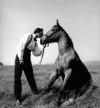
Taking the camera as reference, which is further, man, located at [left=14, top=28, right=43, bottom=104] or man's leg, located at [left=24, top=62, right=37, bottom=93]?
man's leg, located at [left=24, top=62, right=37, bottom=93]

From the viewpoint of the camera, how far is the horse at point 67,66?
991 centimetres

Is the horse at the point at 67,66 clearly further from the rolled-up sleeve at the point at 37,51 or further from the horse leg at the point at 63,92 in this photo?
→ the rolled-up sleeve at the point at 37,51

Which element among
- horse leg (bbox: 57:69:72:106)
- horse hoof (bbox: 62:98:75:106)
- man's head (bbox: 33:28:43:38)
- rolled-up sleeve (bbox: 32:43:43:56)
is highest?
man's head (bbox: 33:28:43:38)

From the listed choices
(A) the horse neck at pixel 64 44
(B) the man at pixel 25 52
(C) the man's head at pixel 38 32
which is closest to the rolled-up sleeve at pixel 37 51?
(B) the man at pixel 25 52

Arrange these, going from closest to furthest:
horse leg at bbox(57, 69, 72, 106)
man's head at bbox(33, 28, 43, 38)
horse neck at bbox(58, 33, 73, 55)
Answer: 1. horse leg at bbox(57, 69, 72, 106)
2. horse neck at bbox(58, 33, 73, 55)
3. man's head at bbox(33, 28, 43, 38)

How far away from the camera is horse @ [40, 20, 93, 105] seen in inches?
390

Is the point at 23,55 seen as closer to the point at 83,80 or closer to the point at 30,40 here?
the point at 30,40

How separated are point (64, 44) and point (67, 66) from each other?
0.76 metres

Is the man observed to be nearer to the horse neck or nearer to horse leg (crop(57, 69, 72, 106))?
the horse neck

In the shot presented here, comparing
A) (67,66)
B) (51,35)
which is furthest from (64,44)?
(67,66)

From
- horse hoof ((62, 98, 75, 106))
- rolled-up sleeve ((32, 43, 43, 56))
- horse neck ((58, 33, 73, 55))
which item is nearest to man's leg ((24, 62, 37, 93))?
rolled-up sleeve ((32, 43, 43, 56))

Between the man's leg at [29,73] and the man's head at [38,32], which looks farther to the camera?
the man's leg at [29,73]

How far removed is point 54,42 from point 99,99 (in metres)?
2.40

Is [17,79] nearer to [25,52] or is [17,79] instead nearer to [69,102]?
[25,52]
